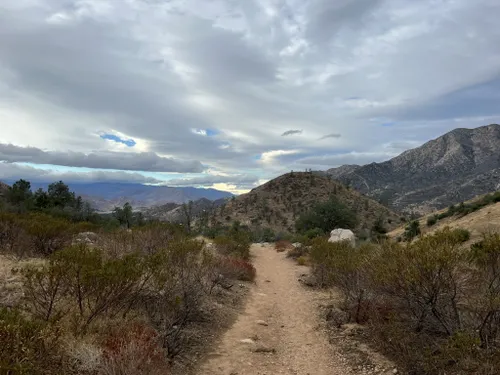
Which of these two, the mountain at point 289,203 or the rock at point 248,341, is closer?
the rock at point 248,341

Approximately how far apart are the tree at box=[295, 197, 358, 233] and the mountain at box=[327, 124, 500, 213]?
94.9m

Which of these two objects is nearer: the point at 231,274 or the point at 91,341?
the point at 91,341

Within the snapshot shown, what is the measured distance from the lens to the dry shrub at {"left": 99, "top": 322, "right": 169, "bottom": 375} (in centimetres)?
532

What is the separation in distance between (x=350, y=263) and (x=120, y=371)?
25.0 feet

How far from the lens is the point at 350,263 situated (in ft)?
35.9

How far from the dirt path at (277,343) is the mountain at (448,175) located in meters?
133

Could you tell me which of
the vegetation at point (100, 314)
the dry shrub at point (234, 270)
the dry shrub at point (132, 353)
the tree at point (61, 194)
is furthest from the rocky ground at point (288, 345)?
the tree at point (61, 194)

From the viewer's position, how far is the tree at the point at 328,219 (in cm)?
4841

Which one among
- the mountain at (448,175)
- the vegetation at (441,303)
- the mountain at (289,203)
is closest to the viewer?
the vegetation at (441,303)

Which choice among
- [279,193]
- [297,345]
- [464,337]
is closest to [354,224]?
[279,193]

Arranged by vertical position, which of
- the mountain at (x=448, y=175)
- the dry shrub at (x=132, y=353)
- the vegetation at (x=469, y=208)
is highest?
the mountain at (x=448, y=175)

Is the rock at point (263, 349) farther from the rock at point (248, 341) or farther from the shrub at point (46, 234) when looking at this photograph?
the shrub at point (46, 234)

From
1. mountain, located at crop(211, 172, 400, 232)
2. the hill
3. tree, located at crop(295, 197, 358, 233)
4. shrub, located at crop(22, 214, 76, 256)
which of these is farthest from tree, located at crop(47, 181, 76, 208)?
the hill

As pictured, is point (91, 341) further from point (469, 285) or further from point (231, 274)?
point (231, 274)
